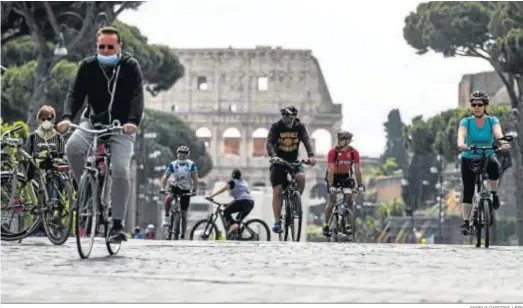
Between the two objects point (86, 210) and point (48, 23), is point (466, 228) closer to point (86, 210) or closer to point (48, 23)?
point (86, 210)

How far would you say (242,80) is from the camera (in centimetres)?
11906

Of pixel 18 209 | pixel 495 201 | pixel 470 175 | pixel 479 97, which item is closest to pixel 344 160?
pixel 470 175

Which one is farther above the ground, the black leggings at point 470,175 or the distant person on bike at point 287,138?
the distant person on bike at point 287,138

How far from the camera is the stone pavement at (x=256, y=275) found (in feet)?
21.9

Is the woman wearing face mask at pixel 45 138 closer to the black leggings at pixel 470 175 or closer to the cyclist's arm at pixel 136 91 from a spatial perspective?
the cyclist's arm at pixel 136 91

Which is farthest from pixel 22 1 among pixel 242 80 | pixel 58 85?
pixel 242 80

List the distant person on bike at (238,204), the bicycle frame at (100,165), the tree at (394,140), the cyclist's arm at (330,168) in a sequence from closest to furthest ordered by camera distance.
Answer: the bicycle frame at (100,165) < the cyclist's arm at (330,168) < the distant person on bike at (238,204) < the tree at (394,140)

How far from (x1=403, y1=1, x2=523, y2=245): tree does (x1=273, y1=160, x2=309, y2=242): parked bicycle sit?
875 inches

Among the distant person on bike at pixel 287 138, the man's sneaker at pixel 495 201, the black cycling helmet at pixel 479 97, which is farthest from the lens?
the distant person on bike at pixel 287 138

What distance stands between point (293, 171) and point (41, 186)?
3471 millimetres

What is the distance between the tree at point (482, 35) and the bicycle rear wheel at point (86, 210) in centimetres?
2787

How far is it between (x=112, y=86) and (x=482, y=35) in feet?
124

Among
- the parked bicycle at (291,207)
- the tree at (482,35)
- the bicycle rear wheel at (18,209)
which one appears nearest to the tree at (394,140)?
the tree at (482,35)
